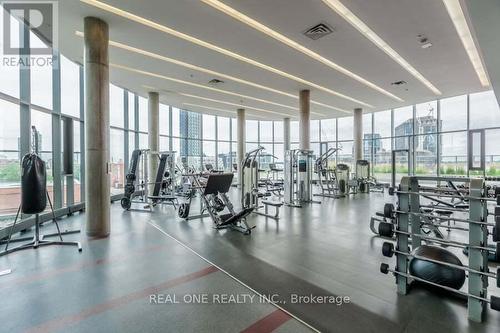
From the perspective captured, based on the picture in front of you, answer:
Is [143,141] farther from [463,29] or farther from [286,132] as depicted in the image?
[463,29]

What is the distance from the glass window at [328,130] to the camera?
49.4 ft

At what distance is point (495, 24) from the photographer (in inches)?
157

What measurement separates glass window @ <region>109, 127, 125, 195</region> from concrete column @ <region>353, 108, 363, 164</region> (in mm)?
10236

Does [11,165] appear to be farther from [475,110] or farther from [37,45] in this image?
[475,110]

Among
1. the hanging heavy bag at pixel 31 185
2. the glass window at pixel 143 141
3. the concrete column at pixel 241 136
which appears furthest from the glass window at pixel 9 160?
the concrete column at pixel 241 136

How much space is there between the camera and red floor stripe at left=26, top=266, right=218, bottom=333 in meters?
2.02

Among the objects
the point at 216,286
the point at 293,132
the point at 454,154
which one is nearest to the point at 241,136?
the point at 293,132

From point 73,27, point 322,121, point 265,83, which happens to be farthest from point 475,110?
point 73,27

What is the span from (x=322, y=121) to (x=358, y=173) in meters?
5.40

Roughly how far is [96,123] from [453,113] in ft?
42.3

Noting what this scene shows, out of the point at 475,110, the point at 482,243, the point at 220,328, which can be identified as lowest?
the point at 220,328

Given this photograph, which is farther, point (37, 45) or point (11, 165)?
point (37, 45)

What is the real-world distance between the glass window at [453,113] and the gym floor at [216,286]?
363 inches

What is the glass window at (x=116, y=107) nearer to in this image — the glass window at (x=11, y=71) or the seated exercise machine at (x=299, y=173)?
the glass window at (x=11, y=71)
